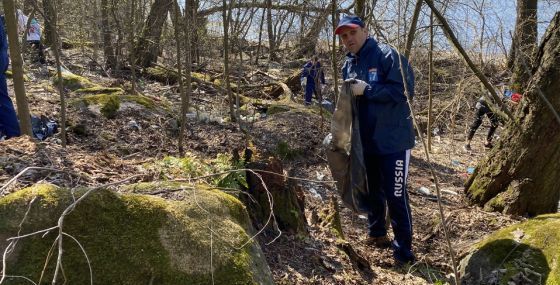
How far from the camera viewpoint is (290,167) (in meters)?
6.84

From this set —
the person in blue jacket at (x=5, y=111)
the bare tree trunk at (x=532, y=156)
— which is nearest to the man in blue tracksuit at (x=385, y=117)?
the bare tree trunk at (x=532, y=156)

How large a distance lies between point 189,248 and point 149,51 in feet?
37.5

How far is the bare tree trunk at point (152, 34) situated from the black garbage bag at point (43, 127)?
4123 millimetres

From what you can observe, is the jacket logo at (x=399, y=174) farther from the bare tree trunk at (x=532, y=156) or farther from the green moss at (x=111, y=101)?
the green moss at (x=111, y=101)

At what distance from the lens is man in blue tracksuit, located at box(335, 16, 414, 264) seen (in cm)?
385

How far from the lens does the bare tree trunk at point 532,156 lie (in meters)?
4.75

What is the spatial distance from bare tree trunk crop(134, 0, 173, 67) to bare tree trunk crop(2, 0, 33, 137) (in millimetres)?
5867

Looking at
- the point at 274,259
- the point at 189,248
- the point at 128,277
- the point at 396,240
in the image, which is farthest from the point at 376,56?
the point at 128,277

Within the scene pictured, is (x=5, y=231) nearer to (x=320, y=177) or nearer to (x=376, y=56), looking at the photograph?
(x=376, y=56)

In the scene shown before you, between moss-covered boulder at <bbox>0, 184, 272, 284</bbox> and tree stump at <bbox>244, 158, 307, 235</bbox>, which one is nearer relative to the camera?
moss-covered boulder at <bbox>0, 184, 272, 284</bbox>

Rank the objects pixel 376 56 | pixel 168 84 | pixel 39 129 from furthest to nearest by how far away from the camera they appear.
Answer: pixel 168 84
pixel 39 129
pixel 376 56

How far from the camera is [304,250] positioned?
11.7 feet

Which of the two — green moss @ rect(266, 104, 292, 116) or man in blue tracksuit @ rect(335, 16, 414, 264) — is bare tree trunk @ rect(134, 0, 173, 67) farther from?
man in blue tracksuit @ rect(335, 16, 414, 264)

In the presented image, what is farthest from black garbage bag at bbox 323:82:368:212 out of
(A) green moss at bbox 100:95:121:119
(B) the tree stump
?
(A) green moss at bbox 100:95:121:119
